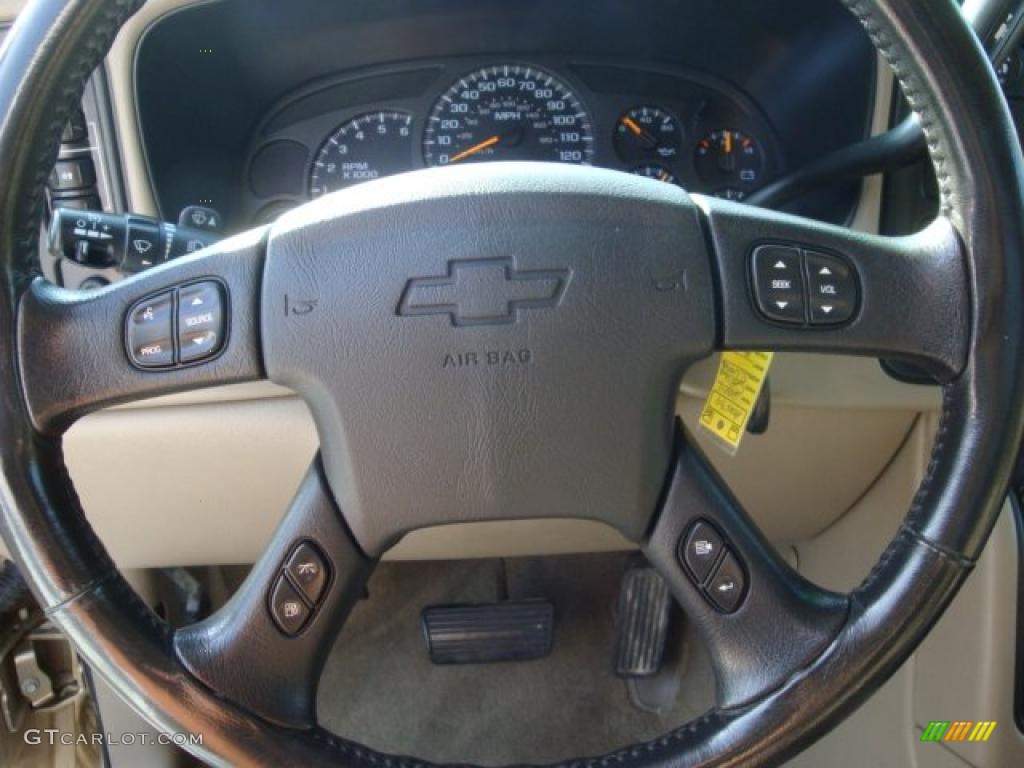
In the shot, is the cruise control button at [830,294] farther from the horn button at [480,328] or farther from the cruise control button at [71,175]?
the cruise control button at [71,175]

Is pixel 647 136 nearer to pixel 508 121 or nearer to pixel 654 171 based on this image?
pixel 654 171

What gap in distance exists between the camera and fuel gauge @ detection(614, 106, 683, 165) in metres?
1.30

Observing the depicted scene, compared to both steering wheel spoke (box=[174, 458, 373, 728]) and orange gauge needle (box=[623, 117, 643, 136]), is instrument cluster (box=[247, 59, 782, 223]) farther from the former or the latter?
steering wheel spoke (box=[174, 458, 373, 728])

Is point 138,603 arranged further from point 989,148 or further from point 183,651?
point 989,148

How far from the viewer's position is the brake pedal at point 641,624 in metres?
1.63

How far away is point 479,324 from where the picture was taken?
71cm

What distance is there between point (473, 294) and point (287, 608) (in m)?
0.26

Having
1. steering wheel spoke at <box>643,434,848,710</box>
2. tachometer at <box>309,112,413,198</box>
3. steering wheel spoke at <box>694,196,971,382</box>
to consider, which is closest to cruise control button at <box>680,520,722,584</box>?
steering wheel spoke at <box>643,434,848,710</box>

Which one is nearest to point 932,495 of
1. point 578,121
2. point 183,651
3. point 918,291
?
point 918,291

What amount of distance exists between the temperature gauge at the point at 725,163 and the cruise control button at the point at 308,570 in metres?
0.79

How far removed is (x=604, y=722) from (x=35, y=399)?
3.92ft

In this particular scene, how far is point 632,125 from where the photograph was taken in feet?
4.26

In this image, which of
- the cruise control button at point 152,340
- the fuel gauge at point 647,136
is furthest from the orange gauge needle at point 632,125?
the cruise control button at point 152,340

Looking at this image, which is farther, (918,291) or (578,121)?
(578,121)
